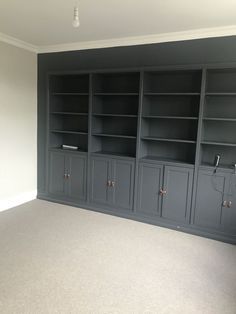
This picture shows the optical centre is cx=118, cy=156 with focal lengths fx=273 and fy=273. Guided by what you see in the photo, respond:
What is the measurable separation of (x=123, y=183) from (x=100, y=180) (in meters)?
0.38

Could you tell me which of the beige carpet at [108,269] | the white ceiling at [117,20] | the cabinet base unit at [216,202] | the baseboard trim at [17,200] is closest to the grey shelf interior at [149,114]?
the cabinet base unit at [216,202]

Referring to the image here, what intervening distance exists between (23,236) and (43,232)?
24 cm

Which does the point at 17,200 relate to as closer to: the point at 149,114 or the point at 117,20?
the point at 149,114

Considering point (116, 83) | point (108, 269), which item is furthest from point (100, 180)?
point (108, 269)

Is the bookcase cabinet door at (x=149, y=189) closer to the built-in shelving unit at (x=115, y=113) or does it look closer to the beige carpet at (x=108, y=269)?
the beige carpet at (x=108, y=269)

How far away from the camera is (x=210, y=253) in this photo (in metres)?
2.99

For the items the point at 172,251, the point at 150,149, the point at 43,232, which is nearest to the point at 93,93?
the point at 150,149

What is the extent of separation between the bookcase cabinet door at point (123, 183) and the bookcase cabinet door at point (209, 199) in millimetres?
922

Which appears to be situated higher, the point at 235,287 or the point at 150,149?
the point at 150,149

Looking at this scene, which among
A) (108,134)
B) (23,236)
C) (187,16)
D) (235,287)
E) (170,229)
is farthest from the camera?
(108,134)

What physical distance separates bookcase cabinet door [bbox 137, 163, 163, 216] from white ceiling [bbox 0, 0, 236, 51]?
1.70 meters

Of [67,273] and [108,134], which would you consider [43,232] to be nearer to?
[67,273]

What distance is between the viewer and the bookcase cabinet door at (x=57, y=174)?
436cm

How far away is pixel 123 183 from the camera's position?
12.8ft
